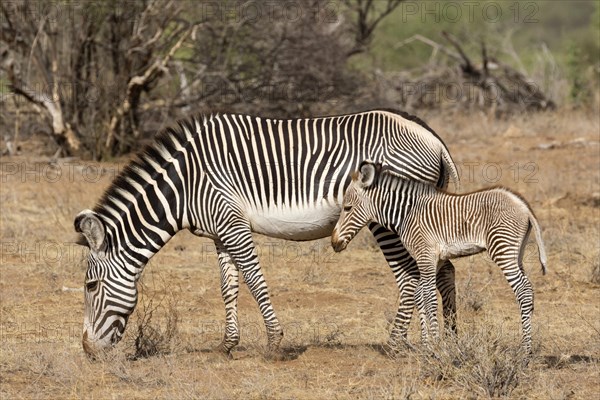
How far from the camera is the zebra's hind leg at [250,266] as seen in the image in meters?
7.27

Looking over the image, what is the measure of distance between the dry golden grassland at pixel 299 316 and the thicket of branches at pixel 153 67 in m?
1.08

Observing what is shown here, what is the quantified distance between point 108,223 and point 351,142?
2.02 meters

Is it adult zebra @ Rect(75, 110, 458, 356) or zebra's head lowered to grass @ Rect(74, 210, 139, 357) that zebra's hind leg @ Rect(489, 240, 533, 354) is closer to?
adult zebra @ Rect(75, 110, 458, 356)

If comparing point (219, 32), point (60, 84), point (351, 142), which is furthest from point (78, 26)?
point (351, 142)

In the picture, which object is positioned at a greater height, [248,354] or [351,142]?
[351,142]

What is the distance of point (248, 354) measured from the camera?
25.0 ft

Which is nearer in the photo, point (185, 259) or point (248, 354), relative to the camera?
point (248, 354)

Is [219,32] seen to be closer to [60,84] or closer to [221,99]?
[221,99]

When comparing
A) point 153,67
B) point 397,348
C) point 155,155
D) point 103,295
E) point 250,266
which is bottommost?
point 397,348

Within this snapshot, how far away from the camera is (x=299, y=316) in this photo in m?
9.23

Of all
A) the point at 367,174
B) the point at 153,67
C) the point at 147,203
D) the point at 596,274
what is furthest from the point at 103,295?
the point at 153,67

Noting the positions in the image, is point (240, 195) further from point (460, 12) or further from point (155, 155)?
point (460, 12)

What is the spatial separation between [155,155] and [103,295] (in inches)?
44.9

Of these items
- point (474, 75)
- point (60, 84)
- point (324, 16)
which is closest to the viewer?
point (60, 84)
